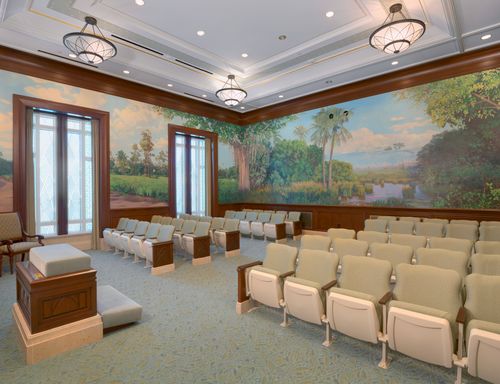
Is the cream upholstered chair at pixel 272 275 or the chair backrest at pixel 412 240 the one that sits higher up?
the chair backrest at pixel 412 240

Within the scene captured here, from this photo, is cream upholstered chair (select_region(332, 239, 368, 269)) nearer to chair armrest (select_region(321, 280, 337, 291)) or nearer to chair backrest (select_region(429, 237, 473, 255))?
chair armrest (select_region(321, 280, 337, 291))

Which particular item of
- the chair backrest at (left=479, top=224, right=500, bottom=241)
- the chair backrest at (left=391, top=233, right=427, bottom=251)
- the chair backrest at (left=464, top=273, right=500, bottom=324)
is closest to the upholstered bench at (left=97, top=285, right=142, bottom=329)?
the chair backrest at (left=464, top=273, right=500, bottom=324)

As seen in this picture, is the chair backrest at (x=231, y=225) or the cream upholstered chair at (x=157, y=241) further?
the chair backrest at (x=231, y=225)

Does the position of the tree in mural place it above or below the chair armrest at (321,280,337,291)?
above

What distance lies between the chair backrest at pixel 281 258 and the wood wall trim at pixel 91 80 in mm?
7678

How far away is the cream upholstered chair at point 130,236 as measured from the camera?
6.66m

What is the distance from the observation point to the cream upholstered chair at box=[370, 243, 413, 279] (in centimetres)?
372

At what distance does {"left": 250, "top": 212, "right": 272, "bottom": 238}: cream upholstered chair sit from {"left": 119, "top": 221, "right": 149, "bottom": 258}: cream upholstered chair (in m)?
3.60

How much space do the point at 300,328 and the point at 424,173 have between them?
670 cm

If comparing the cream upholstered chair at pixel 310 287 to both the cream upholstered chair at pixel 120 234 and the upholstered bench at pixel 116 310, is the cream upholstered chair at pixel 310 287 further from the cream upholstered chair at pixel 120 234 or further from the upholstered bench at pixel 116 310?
the cream upholstered chair at pixel 120 234

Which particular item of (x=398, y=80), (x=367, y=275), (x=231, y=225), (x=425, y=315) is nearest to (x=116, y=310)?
(x=367, y=275)

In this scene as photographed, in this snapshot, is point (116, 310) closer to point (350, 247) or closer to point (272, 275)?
point (272, 275)

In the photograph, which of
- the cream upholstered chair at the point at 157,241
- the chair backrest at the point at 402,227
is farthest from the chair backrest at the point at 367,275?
the cream upholstered chair at the point at 157,241

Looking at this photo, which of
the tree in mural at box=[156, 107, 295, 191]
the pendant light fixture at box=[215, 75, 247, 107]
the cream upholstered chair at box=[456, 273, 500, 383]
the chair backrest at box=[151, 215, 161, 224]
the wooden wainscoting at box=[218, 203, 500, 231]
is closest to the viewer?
the cream upholstered chair at box=[456, 273, 500, 383]
